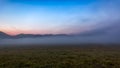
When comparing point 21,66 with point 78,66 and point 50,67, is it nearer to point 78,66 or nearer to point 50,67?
point 50,67

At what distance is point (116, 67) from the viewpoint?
38.5 metres

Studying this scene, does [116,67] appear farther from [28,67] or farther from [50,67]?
[28,67]

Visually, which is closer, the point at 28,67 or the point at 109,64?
the point at 28,67

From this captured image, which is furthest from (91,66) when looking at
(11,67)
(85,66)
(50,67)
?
(11,67)

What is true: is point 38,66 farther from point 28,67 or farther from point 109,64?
point 109,64

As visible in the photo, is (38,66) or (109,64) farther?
(109,64)

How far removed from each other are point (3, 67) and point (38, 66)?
6055 mm

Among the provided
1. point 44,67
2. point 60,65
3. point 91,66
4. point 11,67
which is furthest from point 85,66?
point 11,67

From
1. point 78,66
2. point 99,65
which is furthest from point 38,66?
point 99,65

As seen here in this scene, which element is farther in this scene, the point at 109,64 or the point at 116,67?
the point at 109,64

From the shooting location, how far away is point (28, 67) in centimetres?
3847

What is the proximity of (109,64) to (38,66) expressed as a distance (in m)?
13.3

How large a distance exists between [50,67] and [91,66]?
7.15 metres

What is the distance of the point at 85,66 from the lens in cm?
3875
